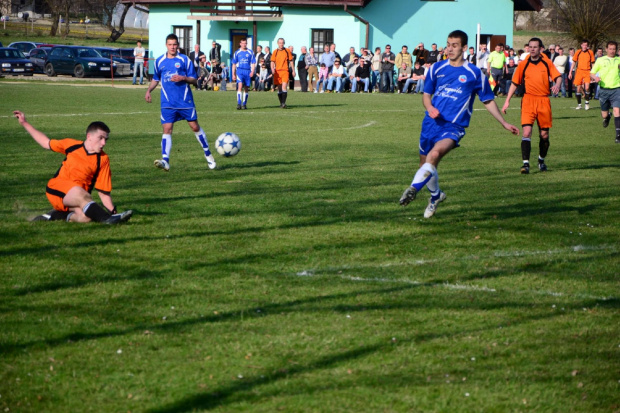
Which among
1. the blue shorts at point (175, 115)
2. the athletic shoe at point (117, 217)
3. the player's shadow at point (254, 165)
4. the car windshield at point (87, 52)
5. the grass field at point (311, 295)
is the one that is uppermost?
the car windshield at point (87, 52)

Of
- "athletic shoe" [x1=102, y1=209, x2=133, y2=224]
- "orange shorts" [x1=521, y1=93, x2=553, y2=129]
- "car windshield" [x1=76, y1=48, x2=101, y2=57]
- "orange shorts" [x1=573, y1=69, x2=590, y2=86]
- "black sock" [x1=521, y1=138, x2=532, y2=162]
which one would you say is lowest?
"athletic shoe" [x1=102, y1=209, x2=133, y2=224]

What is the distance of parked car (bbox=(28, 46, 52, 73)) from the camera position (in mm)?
46281

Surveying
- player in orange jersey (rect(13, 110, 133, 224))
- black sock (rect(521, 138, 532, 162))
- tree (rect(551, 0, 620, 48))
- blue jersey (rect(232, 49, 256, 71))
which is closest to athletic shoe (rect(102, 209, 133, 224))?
player in orange jersey (rect(13, 110, 133, 224))

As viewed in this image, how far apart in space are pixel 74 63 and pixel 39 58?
3041 millimetres

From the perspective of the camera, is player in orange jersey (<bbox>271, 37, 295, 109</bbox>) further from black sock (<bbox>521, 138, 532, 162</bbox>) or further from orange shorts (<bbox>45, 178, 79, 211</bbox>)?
orange shorts (<bbox>45, 178, 79, 211</bbox>)

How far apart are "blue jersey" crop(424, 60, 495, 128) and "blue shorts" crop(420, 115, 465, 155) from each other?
53 mm

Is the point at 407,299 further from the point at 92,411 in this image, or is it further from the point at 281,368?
the point at 92,411

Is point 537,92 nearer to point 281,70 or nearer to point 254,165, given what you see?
point 254,165

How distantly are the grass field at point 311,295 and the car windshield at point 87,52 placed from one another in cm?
3546

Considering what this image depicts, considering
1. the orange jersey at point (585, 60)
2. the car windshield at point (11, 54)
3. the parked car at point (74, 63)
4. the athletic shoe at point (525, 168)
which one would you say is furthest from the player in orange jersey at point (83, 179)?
the parked car at point (74, 63)

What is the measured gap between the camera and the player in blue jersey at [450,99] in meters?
8.47

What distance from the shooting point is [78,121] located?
1884 centimetres

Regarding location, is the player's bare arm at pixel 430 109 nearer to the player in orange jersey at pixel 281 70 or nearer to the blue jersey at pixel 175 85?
the blue jersey at pixel 175 85

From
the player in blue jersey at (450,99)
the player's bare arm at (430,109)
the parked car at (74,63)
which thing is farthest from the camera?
the parked car at (74,63)
